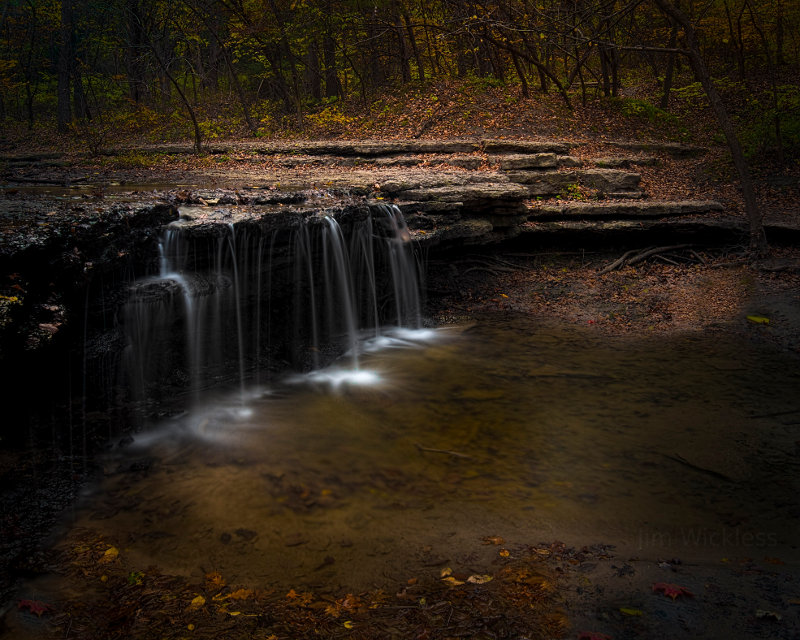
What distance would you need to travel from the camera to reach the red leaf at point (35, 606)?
341 centimetres

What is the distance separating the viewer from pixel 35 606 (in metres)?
3.44

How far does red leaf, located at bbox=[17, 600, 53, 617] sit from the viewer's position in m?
3.41

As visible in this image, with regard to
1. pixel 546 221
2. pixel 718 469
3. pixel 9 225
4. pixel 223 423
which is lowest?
pixel 718 469

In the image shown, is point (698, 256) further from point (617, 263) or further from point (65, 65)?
point (65, 65)

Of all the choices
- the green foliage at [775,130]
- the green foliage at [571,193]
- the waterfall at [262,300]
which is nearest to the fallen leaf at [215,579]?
the waterfall at [262,300]

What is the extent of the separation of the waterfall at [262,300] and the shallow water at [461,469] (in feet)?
2.51

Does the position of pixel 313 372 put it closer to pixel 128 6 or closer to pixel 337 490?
pixel 337 490

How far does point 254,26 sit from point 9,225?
1569cm

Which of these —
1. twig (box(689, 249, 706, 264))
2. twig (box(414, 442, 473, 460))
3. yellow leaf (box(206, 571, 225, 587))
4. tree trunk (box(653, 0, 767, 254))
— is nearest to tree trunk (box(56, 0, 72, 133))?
tree trunk (box(653, 0, 767, 254))

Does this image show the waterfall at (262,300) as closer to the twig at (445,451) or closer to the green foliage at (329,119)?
the twig at (445,451)

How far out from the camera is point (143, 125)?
20141mm

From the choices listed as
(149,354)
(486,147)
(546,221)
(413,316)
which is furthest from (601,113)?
(149,354)

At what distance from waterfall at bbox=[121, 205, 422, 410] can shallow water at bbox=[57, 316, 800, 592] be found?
2.51 feet

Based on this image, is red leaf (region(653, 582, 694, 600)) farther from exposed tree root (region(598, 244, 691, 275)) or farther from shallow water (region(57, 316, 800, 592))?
exposed tree root (region(598, 244, 691, 275))
